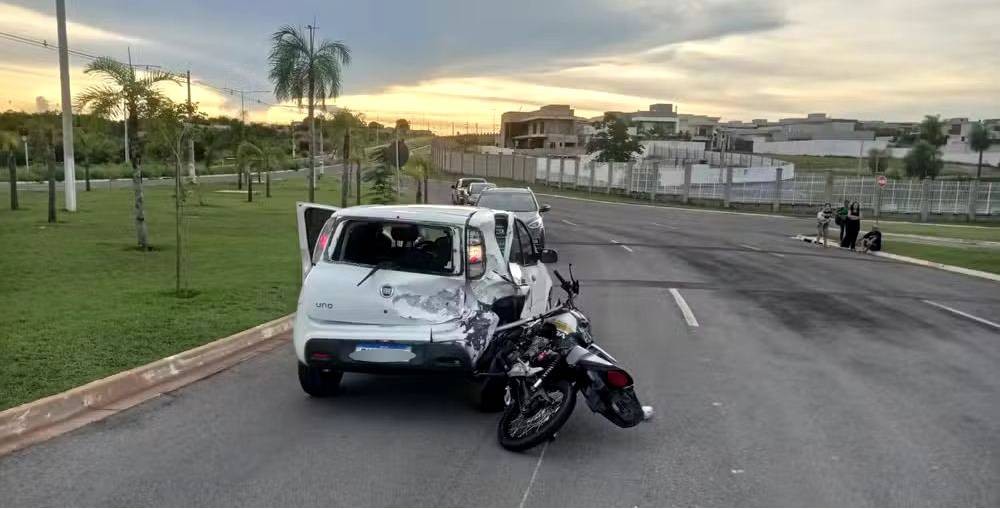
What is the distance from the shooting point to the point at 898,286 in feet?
54.3

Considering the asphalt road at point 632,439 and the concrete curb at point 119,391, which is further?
the concrete curb at point 119,391

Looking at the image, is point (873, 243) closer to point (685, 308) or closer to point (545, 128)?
point (685, 308)

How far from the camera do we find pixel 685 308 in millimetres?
Answer: 12734

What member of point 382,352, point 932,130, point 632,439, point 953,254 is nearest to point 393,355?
point 382,352

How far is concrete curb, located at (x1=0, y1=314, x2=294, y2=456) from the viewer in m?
5.95

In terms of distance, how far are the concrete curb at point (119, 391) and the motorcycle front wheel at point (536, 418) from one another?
135 inches

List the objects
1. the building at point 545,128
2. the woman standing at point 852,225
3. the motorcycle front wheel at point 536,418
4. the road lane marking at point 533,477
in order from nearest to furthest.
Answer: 1. the road lane marking at point 533,477
2. the motorcycle front wheel at point 536,418
3. the woman standing at point 852,225
4. the building at point 545,128

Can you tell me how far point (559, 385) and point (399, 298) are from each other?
1553mm

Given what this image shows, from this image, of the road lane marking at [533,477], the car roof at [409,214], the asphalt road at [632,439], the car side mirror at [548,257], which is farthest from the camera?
the car side mirror at [548,257]

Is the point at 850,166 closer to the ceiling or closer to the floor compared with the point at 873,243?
closer to the ceiling

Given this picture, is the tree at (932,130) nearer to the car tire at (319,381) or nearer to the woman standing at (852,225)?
the woman standing at (852,225)

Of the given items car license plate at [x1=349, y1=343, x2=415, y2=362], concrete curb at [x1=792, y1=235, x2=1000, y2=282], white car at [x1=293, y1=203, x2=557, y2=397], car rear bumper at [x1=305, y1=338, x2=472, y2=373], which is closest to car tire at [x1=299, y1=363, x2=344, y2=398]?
white car at [x1=293, y1=203, x2=557, y2=397]

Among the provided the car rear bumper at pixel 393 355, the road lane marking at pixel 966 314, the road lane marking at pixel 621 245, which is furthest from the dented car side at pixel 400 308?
the road lane marking at pixel 621 245

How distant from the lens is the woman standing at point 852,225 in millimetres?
25406
